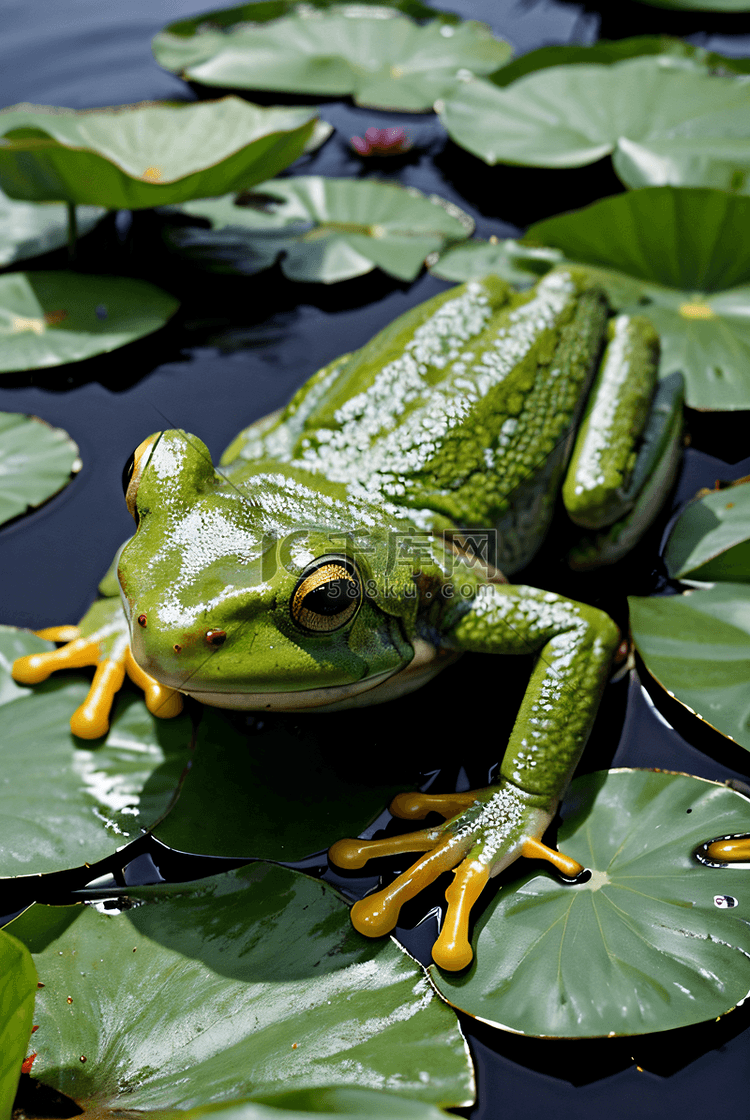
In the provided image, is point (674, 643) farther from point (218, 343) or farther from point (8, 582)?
point (218, 343)

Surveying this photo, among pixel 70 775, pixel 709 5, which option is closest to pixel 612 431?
pixel 70 775

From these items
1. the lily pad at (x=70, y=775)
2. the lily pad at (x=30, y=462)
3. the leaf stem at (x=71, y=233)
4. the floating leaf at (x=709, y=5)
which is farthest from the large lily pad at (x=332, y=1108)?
the floating leaf at (x=709, y=5)

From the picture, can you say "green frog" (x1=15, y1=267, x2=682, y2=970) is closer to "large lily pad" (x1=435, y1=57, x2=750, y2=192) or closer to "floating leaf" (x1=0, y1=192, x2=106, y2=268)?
"large lily pad" (x1=435, y1=57, x2=750, y2=192)

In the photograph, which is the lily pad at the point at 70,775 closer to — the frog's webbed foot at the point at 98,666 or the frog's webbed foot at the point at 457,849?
the frog's webbed foot at the point at 98,666

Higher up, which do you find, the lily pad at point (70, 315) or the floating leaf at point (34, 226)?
the floating leaf at point (34, 226)

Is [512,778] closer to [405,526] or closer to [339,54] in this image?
[405,526]
